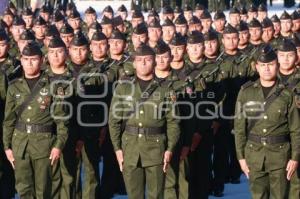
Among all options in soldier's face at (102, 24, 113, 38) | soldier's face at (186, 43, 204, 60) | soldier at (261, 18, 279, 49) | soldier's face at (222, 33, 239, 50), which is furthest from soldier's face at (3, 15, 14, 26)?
soldier's face at (186, 43, 204, 60)

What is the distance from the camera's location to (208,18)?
536 inches

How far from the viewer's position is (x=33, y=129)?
7984 mm

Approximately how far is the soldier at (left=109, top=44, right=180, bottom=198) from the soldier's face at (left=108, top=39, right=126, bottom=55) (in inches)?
91.4

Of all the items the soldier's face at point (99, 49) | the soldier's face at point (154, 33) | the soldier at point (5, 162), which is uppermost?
the soldier's face at point (154, 33)

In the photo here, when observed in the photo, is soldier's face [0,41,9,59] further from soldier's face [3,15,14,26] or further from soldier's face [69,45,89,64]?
Answer: soldier's face [3,15,14,26]

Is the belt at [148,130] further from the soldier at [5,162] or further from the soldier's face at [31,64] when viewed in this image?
the soldier at [5,162]

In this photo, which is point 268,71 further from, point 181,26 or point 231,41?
point 181,26

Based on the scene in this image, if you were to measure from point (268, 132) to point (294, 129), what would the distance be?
25cm

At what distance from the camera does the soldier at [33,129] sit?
7957mm

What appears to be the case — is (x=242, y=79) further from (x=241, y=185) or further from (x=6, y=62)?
(x=6, y=62)

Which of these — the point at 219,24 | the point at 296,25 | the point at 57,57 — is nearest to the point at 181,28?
the point at 219,24

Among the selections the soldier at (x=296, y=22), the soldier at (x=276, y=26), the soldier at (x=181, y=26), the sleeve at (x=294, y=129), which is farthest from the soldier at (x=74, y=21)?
the sleeve at (x=294, y=129)

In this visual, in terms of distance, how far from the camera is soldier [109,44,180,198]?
7.77 meters

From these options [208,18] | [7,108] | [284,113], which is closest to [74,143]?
[7,108]
